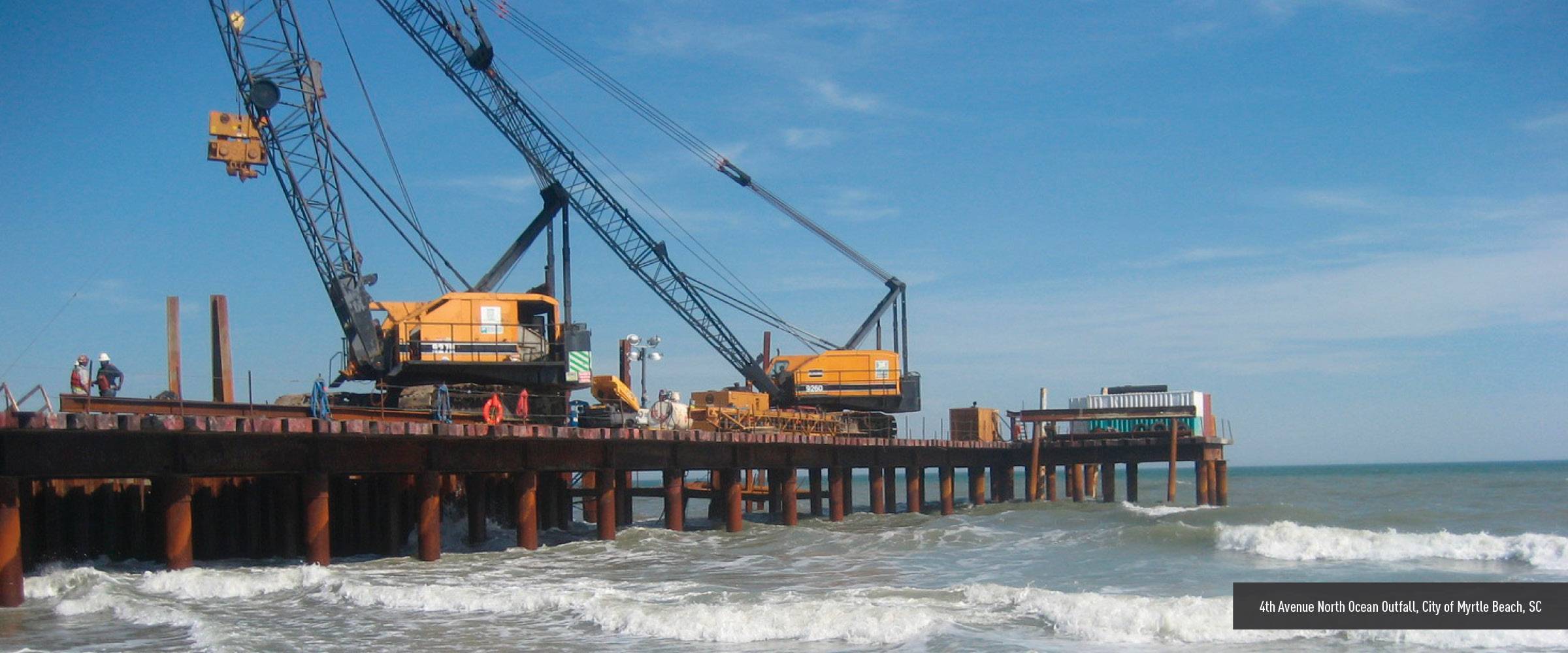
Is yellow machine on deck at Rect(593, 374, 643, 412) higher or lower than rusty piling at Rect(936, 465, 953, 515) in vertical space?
higher

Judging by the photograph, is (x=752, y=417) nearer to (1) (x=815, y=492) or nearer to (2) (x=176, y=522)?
(1) (x=815, y=492)

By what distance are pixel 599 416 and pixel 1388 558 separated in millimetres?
20835

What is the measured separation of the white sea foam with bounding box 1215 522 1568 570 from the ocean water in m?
0.06

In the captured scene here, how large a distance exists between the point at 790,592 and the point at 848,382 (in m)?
30.1

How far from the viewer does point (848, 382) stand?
2073 inches

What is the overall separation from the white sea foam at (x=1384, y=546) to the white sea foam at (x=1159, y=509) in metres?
15.3

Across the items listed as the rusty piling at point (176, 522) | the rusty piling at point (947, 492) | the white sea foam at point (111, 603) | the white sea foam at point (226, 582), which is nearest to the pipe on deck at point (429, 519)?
the white sea foam at point (226, 582)

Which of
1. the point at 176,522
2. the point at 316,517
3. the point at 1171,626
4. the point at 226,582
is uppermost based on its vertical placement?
the point at 176,522

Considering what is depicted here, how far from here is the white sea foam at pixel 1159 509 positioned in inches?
1859

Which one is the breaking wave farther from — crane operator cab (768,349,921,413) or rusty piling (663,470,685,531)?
crane operator cab (768,349,921,413)

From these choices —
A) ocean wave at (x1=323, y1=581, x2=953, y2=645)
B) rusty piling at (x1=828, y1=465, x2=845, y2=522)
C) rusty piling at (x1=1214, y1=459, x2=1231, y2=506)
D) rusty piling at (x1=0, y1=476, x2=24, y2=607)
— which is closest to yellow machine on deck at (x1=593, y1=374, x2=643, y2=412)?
rusty piling at (x1=828, y1=465, x2=845, y2=522)

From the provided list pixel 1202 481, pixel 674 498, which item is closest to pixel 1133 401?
pixel 1202 481

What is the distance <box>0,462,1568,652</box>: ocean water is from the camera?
18.4 metres

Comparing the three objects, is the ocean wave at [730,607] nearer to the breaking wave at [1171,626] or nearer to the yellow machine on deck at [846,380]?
the breaking wave at [1171,626]
